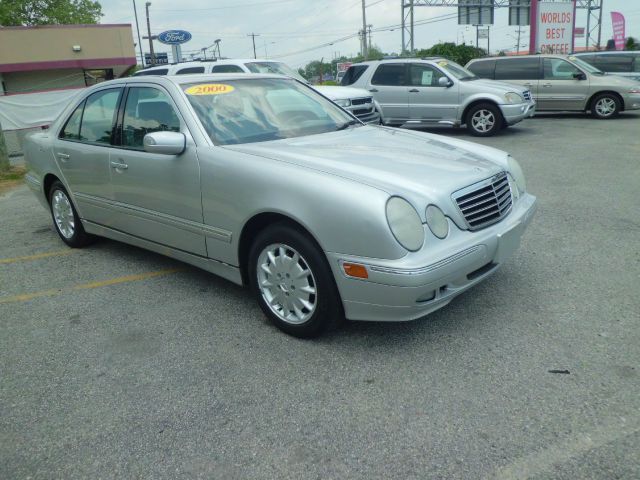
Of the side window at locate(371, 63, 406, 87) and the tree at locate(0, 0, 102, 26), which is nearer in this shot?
the side window at locate(371, 63, 406, 87)

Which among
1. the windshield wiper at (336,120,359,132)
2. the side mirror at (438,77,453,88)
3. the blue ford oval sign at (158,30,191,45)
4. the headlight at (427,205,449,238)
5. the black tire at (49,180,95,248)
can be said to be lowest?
the black tire at (49,180,95,248)

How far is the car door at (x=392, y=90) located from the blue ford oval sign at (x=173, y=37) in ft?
55.3

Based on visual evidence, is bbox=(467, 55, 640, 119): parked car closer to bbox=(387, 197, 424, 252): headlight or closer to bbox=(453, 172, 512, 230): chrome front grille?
bbox=(453, 172, 512, 230): chrome front grille

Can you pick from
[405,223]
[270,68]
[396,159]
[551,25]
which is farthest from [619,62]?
[405,223]

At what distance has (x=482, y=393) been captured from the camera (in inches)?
116

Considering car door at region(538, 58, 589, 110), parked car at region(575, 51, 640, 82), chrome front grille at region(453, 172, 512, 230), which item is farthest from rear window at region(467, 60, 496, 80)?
chrome front grille at region(453, 172, 512, 230)

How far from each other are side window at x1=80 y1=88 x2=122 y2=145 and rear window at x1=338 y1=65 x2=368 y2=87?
30.8ft

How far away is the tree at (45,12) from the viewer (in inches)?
1859

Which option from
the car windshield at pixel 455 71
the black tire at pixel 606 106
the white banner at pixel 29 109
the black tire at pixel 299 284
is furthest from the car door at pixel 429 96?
the black tire at pixel 299 284

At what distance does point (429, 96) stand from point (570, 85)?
4037mm

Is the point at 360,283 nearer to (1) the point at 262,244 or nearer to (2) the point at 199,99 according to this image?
(1) the point at 262,244

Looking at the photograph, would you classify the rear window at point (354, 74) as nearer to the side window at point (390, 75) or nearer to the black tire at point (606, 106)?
the side window at point (390, 75)

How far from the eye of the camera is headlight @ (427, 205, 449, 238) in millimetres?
3223

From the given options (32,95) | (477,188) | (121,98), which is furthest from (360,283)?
(32,95)
